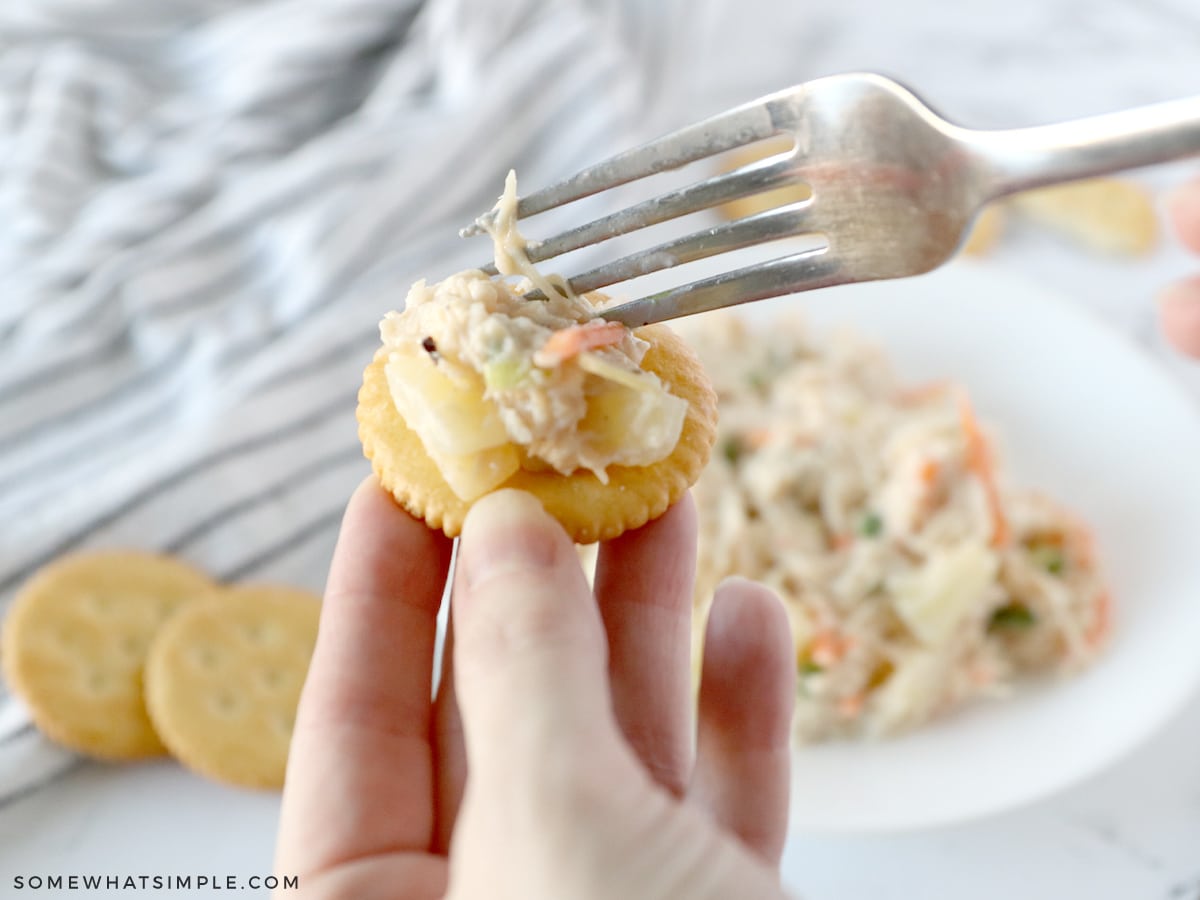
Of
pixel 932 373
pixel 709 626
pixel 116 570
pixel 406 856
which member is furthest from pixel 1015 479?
pixel 116 570

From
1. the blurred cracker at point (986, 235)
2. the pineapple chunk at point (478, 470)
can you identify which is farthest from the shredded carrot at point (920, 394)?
the pineapple chunk at point (478, 470)

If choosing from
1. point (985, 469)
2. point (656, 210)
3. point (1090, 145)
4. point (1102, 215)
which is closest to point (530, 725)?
point (656, 210)

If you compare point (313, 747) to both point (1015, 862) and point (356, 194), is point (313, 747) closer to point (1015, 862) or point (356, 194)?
point (1015, 862)

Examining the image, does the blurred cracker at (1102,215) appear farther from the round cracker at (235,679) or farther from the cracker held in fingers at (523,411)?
the round cracker at (235,679)

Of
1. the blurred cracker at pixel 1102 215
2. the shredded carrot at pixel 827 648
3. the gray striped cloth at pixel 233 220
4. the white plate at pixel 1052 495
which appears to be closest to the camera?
the white plate at pixel 1052 495

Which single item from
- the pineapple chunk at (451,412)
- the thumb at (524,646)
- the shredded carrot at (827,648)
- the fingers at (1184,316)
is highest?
the fingers at (1184,316)

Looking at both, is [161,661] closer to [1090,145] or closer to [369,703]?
[369,703]

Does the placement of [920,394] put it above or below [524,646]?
above
